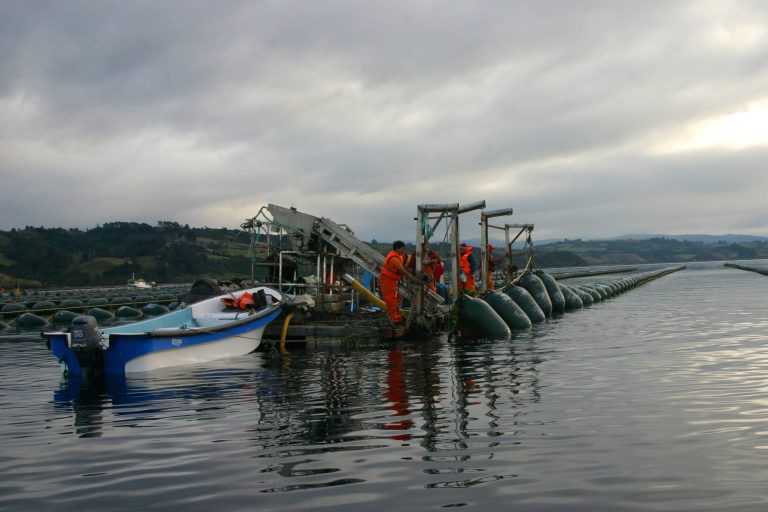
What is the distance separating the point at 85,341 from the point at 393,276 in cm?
968

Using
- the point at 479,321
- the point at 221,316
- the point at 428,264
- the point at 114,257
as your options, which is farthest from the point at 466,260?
the point at 114,257

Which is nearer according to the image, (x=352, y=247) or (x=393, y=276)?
(x=393, y=276)

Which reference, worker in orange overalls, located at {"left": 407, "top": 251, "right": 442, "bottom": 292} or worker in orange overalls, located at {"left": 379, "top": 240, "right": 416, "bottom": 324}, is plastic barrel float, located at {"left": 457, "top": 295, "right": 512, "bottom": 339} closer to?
worker in orange overalls, located at {"left": 407, "top": 251, "right": 442, "bottom": 292}

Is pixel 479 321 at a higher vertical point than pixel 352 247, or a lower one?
lower

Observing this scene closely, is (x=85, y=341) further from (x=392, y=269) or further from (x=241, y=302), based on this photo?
(x=392, y=269)

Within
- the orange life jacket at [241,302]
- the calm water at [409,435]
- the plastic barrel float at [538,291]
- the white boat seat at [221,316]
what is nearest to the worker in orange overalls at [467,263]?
the plastic barrel float at [538,291]

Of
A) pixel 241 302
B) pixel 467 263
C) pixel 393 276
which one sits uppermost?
pixel 467 263

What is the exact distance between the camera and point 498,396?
11.5 meters

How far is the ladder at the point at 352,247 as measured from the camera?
936 inches

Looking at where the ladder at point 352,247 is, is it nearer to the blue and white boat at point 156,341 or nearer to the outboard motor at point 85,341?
the blue and white boat at point 156,341

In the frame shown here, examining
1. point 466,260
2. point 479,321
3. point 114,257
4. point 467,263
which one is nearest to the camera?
point 479,321

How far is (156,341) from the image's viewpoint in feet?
52.6

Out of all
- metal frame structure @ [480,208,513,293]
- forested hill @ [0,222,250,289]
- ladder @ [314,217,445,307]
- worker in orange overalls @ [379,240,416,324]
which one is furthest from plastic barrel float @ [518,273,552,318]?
forested hill @ [0,222,250,289]

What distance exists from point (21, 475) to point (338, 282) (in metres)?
20.3
